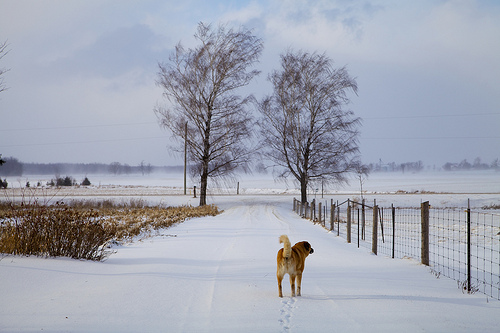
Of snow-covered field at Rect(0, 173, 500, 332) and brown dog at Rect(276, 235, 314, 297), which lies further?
brown dog at Rect(276, 235, 314, 297)

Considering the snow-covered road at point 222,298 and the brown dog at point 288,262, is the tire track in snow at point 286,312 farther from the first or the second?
the brown dog at point 288,262

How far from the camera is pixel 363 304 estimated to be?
4918 mm

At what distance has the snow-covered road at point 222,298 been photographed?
4039mm

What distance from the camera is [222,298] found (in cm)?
507

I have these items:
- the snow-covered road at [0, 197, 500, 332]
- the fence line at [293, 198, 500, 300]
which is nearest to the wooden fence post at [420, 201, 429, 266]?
the fence line at [293, 198, 500, 300]

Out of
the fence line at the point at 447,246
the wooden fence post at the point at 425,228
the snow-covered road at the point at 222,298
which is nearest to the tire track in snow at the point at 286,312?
the snow-covered road at the point at 222,298

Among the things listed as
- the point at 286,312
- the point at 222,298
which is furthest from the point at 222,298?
the point at 286,312

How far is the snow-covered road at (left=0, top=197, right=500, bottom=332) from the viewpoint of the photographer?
4.04m

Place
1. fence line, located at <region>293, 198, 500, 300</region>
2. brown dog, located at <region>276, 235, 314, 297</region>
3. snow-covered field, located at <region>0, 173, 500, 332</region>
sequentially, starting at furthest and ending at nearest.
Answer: fence line, located at <region>293, 198, 500, 300</region>
brown dog, located at <region>276, 235, 314, 297</region>
snow-covered field, located at <region>0, 173, 500, 332</region>

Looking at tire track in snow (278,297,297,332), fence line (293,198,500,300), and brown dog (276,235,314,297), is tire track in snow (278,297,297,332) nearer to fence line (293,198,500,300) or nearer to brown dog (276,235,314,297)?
brown dog (276,235,314,297)

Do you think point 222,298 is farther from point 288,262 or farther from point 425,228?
point 425,228

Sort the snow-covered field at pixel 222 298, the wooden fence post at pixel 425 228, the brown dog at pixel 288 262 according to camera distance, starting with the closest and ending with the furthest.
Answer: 1. the snow-covered field at pixel 222 298
2. the brown dog at pixel 288 262
3. the wooden fence post at pixel 425 228

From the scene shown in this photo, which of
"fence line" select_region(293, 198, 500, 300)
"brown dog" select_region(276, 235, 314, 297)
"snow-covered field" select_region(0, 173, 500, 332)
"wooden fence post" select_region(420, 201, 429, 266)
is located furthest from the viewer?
"wooden fence post" select_region(420, 201, 429, 266)

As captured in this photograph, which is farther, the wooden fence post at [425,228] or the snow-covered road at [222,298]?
the wooden fence post at [425,228]
